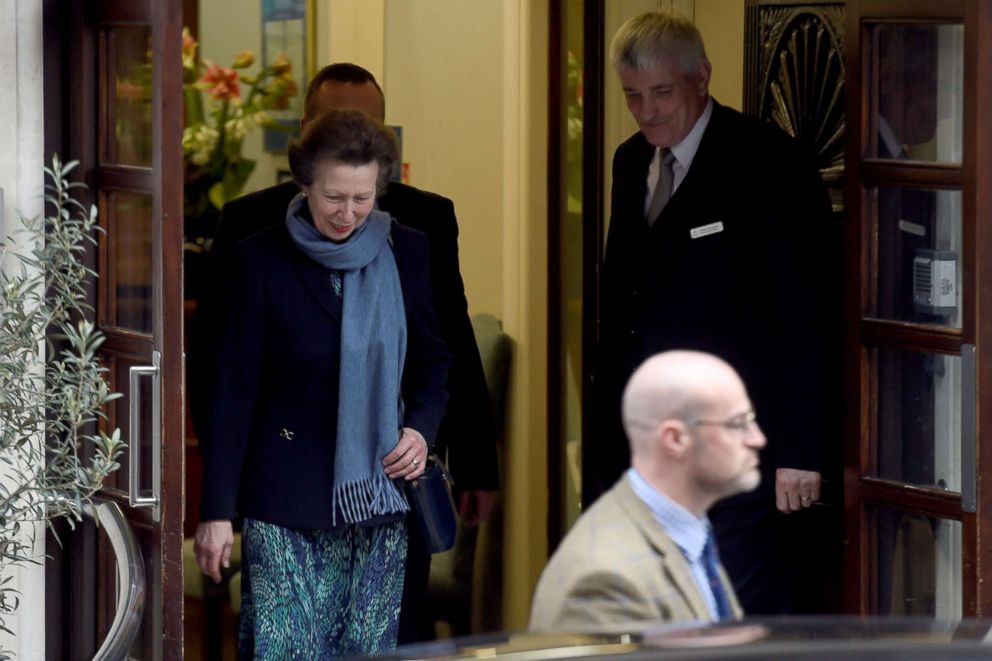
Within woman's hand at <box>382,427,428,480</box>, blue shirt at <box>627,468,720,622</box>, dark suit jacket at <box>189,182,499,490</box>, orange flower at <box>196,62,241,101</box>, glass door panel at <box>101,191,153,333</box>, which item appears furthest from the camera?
orange flower at <box>196,62,241,101</box>

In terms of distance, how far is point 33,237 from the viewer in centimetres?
457

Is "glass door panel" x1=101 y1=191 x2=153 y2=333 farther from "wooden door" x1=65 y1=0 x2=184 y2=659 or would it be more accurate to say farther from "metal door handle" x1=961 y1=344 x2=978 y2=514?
"metal door handle" x1=961 y1=344 x2=978 y2=514

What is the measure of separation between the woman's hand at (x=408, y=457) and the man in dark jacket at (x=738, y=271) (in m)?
0.68

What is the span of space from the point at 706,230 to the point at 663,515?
70.7 inches

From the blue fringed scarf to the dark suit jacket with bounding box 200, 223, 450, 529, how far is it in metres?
0.04

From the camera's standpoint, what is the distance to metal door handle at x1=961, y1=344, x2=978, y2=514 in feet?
13.9

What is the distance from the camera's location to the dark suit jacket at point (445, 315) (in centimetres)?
495

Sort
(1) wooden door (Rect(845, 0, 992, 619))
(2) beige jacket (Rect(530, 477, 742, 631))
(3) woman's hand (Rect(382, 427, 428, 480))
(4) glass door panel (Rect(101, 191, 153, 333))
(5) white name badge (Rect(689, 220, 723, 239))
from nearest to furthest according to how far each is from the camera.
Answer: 1. (2) beige jacket (Rect(530, 477, 742, 631))
2. (1) wooden door (Rect(845, 0, 992, 619))
3. (3) woman's hand (Rect(382, 427, 428, 480))
4. (4) glass door panel (Rect(101, 191, 153, 333))
5. (5) white name badge (Rect(689, 220, 723, 239))

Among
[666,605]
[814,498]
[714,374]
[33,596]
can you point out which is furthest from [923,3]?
[33,596]

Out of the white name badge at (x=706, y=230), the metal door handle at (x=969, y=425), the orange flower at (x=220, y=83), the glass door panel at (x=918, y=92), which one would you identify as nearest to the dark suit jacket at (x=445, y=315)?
the white name badge at (x=706, y=230)

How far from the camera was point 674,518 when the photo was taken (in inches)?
123

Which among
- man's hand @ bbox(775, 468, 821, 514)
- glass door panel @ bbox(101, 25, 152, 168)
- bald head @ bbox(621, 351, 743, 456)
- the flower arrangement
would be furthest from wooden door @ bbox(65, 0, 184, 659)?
the flower arrangement

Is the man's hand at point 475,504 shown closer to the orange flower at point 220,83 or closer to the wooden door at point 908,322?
the wooden door at point 908,322

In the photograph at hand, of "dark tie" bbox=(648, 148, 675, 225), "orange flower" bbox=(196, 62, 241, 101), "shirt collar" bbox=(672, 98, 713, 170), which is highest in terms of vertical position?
"orange flower" bbox=(196, 62, 241, 101)
